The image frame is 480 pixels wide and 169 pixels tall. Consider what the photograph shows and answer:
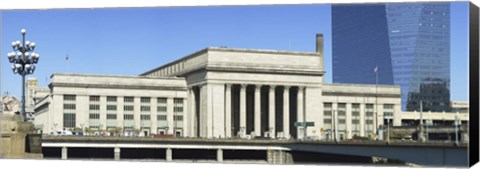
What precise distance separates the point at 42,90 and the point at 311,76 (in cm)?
5842

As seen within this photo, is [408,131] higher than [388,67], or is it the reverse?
[388,67]

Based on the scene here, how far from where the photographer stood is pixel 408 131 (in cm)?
10969

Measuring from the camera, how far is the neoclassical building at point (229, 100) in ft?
446

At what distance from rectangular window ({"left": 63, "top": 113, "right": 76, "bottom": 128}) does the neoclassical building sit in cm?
15

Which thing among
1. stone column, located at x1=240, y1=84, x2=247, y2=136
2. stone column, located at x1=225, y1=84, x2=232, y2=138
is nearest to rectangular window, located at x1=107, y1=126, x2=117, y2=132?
stone column, located at x1=225, y1=84, x2=232, y2=138

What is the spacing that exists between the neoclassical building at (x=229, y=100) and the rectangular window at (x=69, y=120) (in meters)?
0.15

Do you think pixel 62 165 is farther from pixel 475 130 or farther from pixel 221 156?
pixel 221 156

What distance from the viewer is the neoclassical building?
13600cm

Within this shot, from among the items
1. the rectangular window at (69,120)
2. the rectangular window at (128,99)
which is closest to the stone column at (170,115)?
the rectangular window at (128,99)

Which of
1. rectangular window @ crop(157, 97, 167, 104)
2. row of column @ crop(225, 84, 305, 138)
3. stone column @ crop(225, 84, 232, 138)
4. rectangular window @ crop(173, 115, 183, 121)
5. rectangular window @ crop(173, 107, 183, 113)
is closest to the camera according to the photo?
stone column @ crop(225, 84, 232, 138)

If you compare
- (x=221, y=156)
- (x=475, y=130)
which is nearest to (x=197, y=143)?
(x=221, y=156)

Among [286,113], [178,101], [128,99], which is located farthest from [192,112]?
[286,113]

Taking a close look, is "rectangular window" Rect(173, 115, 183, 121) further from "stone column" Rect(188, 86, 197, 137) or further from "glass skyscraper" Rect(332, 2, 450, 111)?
"glass skyscraper" Rect(332, 2, 450, 111)

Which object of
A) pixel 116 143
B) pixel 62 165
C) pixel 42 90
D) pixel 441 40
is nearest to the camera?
pixel 62 165
